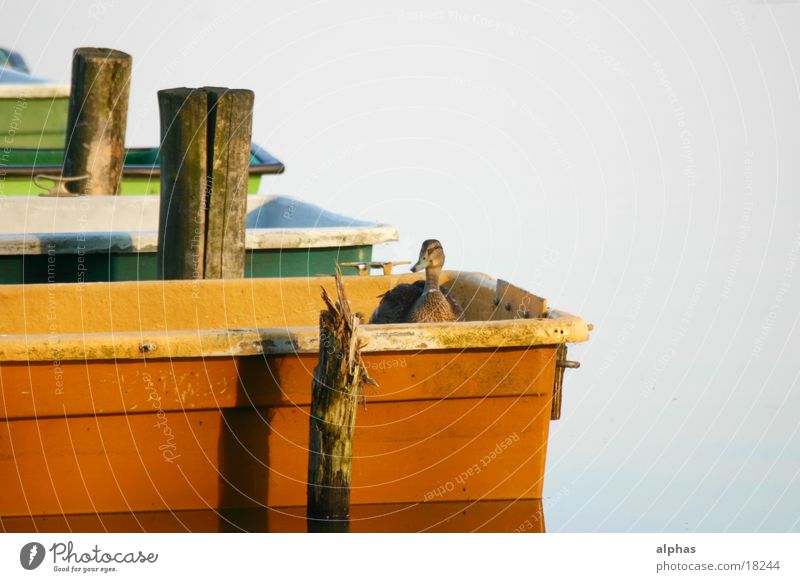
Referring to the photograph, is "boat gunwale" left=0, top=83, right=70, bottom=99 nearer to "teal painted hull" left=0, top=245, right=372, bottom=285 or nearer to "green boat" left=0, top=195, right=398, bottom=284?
"green boat" left=0, top=195, right=398, bottom=284

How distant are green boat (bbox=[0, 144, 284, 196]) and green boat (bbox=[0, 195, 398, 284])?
1.81 ft

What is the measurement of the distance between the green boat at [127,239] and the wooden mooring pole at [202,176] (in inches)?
31.1

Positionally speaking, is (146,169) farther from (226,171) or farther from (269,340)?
(269,340)

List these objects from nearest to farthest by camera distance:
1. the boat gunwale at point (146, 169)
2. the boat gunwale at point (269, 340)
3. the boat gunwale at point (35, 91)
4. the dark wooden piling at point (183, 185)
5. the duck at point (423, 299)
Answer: the boat gunwale at point (269, 340) → the duck at point (423, 299) → the dark wooden piling at point (183, 185) → the boat gunwale at point (146, 169) → the boat gunwale at point (35, 91)

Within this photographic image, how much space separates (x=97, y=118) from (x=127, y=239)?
216 centimetres

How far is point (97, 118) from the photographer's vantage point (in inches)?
472

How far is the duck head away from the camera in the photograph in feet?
28.7

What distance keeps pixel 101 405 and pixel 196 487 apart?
25.6 inches

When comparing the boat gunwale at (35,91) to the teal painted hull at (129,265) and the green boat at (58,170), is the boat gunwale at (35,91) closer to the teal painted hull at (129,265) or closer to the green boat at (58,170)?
the green boat at (58,170)

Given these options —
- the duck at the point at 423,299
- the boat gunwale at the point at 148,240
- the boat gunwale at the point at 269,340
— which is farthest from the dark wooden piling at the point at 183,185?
the boat gunwale at the point at 269,340

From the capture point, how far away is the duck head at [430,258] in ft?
28.7

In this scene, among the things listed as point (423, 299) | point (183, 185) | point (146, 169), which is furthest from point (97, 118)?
point (423, 299)

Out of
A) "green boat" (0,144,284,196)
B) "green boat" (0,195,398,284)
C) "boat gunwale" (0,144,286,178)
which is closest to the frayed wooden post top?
"green boat" (0,195,398,284)

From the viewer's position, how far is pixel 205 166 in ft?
30.5
